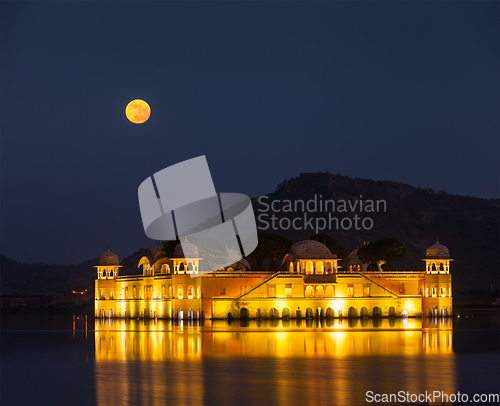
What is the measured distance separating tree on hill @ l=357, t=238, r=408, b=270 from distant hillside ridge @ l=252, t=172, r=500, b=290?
5459 centimetres

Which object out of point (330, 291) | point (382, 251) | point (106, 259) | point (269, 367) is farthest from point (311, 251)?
point (269, 367)

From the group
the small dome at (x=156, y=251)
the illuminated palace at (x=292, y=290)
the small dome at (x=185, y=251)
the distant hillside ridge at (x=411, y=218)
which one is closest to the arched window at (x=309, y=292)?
the illuminated palace at (x=292, y=290)

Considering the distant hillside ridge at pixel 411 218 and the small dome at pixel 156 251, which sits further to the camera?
the distant hillside ridge at pixel 411 218

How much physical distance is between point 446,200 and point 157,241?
340ft

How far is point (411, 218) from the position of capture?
545 ft

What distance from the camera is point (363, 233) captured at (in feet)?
502

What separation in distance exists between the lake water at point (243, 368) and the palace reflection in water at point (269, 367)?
35mm

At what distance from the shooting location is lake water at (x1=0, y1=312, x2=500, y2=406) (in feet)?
77.2

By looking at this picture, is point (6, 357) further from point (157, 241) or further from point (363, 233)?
point (363, 233)

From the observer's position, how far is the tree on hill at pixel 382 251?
7900 centimetres

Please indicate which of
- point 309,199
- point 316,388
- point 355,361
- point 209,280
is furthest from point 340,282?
point 309,199

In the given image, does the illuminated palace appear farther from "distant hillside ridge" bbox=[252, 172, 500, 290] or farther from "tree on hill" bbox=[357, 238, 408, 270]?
→ "distant hillside ridge" bbox=[252, 172, 500, 290]

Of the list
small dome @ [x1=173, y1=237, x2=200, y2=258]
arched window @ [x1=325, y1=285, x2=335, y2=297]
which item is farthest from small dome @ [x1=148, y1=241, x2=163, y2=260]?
arched window @ [x1=325, y1=285, x2=335, y2=297]

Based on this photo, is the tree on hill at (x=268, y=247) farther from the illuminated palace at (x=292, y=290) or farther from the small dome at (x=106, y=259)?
the small dome at (x=106, y=259)
